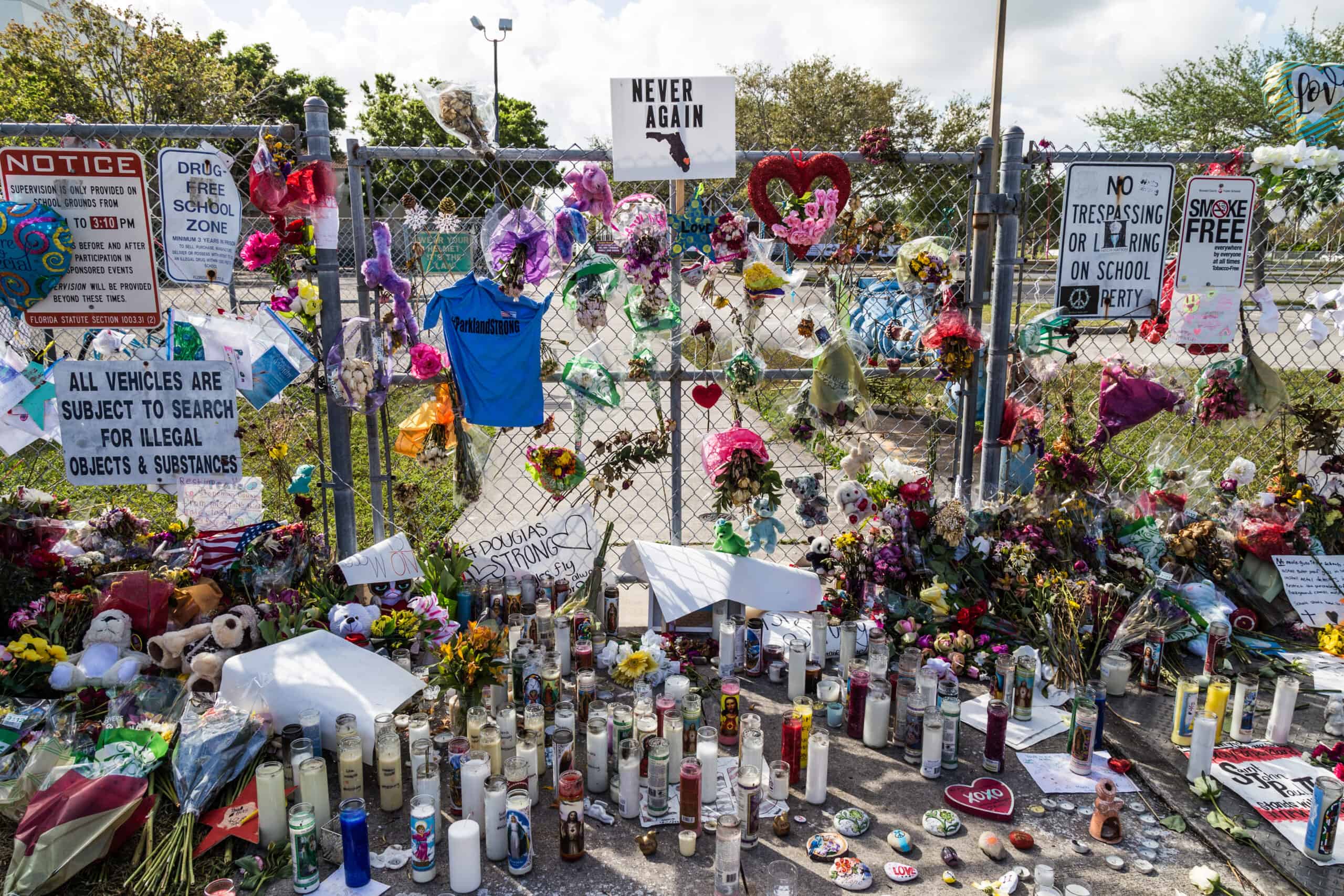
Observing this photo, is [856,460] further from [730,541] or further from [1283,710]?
[1283,710]

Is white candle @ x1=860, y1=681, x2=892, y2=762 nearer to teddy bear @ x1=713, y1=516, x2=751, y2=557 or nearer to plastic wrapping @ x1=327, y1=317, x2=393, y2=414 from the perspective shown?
teddy bear @ x1=713, y1=516, x2=751, y2=557

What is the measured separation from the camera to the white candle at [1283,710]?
3.43 meters

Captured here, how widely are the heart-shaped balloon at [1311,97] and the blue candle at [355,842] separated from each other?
530 centimetres

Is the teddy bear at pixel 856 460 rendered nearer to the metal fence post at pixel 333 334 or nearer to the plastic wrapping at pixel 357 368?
the plastic wrapping at pixel 357 368

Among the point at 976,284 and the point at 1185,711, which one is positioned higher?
the point at 976,284

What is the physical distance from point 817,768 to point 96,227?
145 inches

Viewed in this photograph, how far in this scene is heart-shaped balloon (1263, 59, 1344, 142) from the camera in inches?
176

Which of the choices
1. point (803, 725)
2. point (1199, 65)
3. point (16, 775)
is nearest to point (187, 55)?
point (16, 775)

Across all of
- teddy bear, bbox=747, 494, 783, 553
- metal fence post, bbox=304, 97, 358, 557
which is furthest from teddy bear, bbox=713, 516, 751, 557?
metal fence post, bbox=304, 97, 358, 557

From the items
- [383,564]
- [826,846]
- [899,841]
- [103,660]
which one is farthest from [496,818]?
[103,660]

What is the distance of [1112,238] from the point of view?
14.2ft

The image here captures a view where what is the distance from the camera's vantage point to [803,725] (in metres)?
3.16

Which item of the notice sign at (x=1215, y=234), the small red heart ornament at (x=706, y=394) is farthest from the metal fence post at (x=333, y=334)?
the notice sign at (x=1215, y=234)

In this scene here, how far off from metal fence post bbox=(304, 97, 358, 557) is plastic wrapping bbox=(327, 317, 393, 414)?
65mm
